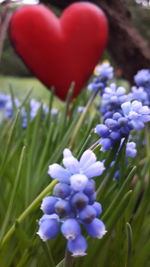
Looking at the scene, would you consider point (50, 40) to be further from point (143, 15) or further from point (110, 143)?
point (143, 15)

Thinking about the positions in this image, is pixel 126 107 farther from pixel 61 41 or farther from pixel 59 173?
pixel 61 41

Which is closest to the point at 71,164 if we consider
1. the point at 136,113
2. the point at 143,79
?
→ the point at 136,113

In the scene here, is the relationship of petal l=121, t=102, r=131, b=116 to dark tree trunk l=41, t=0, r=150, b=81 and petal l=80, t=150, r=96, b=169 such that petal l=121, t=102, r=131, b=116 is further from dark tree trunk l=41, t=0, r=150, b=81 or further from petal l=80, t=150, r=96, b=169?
dark tree trunk l=41, t=0, r=150, b=81

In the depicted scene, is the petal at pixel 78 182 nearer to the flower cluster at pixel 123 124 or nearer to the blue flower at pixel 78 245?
the blue flower at pixel 78 245

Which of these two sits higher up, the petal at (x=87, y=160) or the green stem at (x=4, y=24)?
the green stem at (x=4, y=24)

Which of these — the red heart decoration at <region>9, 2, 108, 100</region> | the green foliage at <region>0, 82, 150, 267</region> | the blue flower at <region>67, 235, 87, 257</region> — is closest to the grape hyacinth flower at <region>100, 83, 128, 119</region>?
the green foliage at <region>0, 82, 150, 267</region>

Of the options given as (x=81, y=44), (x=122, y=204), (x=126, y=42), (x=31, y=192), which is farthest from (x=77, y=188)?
(x=126, y=42)

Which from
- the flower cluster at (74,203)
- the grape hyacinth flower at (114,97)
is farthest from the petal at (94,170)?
the grape hyacinth flower at (114,97)
